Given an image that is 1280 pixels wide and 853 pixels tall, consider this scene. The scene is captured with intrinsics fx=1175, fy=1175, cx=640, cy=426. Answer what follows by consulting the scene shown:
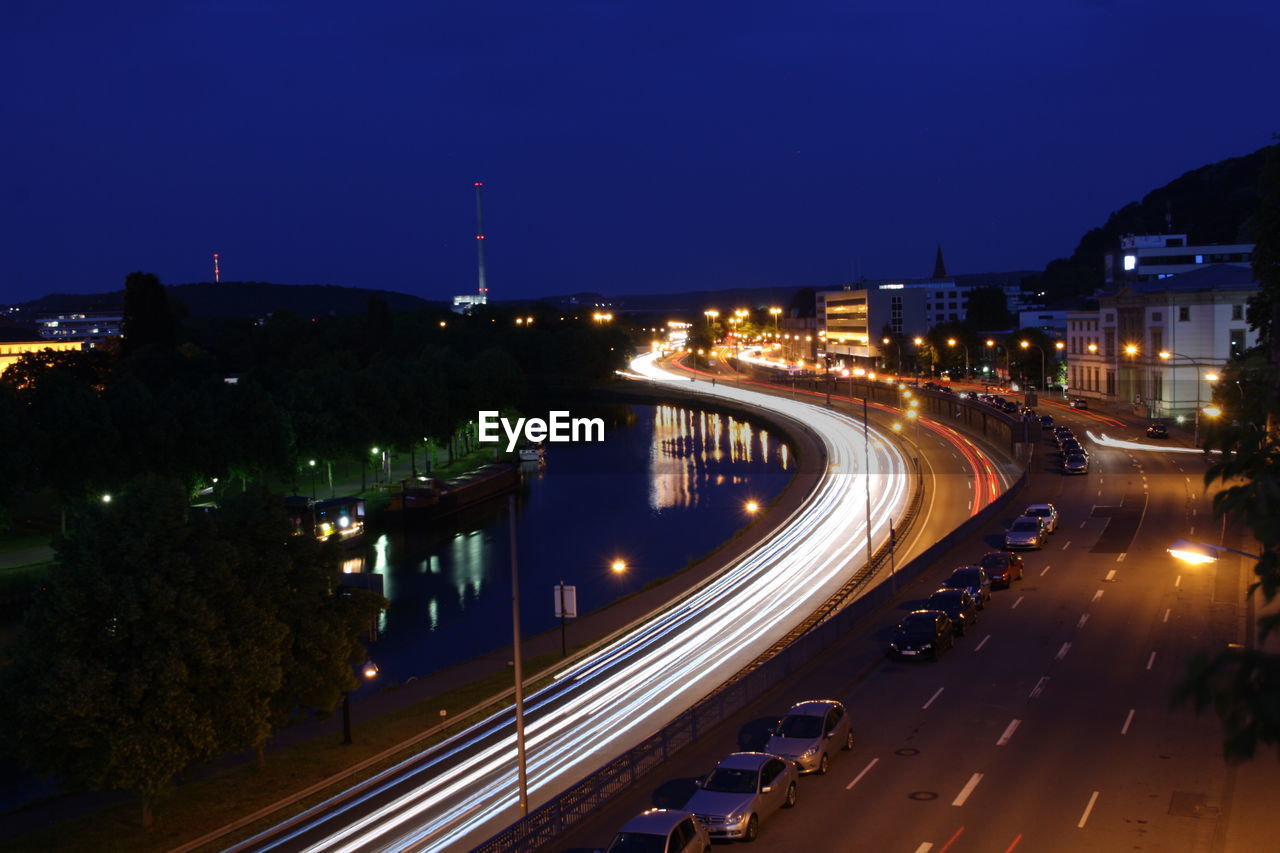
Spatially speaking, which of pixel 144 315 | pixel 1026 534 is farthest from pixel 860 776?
pixel 144 315

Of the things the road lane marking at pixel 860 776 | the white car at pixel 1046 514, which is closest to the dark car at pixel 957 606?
the road lane marking at pixel 860 776

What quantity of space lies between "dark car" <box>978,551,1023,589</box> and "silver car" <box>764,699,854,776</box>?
12.9 m

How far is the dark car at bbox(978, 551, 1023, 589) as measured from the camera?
28.9m

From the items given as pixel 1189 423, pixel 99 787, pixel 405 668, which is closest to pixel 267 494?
pixel 99 787

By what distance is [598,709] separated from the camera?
2142cm

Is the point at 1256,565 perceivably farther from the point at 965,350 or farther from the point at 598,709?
the point at 965,350

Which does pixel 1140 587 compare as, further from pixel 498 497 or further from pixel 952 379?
pixel 952 379

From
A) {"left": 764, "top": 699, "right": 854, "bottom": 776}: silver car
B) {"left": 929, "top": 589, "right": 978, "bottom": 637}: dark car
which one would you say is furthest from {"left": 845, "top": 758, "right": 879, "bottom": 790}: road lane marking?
{"left": 929, "top": 589, "right": 978, "bottom": 637}: dark car

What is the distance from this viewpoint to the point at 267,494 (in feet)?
67.3

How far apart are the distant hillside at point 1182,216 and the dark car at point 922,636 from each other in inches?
4157

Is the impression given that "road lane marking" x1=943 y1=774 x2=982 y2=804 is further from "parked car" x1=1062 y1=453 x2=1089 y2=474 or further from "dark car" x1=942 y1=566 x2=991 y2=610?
"parked car" x1=1062 y1=453 x2=1089 y2=474

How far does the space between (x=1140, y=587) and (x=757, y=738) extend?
15057 mm

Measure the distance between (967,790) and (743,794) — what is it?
3.20 metres

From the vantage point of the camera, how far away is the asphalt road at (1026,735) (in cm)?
1384
